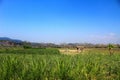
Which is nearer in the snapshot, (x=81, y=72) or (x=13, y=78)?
(x=13, y=78)

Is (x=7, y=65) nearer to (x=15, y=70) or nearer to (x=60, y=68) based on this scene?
(x=15, y=70)

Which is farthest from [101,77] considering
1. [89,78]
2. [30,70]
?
[30,70]

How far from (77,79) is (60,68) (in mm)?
649

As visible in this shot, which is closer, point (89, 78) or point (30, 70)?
point (30, 70)

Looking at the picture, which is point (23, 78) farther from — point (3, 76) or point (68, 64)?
point (68, 64)

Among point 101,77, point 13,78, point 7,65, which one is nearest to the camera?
point 13,78

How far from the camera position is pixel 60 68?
8.45m

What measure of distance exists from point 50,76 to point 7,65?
4.62 ft

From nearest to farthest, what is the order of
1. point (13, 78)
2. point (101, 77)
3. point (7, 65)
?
point (13, 78) → point (7, 65) → point (101, 77)

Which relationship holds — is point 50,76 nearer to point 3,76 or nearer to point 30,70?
point 30,70

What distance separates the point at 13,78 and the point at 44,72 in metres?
0.98

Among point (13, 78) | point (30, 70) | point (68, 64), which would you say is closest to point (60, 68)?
point (68, 64)

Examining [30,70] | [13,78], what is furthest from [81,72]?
[13,78]

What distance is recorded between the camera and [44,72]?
322 inches
